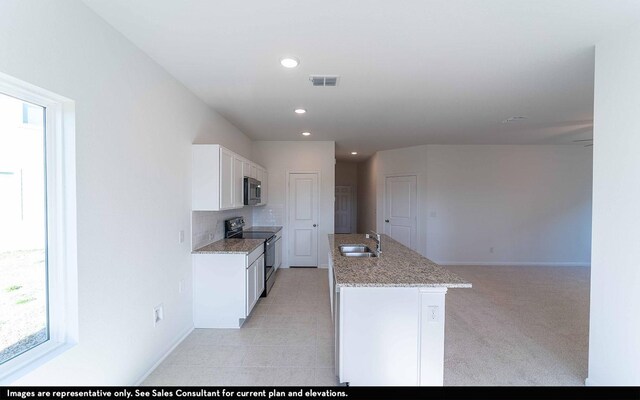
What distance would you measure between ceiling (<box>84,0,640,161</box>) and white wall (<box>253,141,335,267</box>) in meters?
1.79

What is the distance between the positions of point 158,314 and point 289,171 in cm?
391

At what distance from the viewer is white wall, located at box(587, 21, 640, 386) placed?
195cm

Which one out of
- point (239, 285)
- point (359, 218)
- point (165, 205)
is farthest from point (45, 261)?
point (359, 218)

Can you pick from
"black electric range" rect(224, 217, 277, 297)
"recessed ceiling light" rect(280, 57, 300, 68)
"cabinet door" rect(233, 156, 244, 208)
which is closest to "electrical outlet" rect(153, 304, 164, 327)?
"cabinet door" rect(233, 156, 244, 208)

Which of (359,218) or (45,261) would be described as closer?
(45,261)

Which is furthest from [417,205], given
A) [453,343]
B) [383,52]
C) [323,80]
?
[383,52]

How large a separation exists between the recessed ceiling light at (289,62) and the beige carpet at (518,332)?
2920 millimetres

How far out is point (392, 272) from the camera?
2.36 m

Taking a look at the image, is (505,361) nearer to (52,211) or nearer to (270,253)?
(270,253)

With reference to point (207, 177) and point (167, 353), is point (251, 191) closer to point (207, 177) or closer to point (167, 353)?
point (207, 177)

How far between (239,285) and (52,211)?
6.41ft

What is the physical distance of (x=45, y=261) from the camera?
1.67 meters

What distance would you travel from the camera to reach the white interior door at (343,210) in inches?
422

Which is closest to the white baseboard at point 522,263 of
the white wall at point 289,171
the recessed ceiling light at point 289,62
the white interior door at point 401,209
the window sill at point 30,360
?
the white interior door at point 401,209
